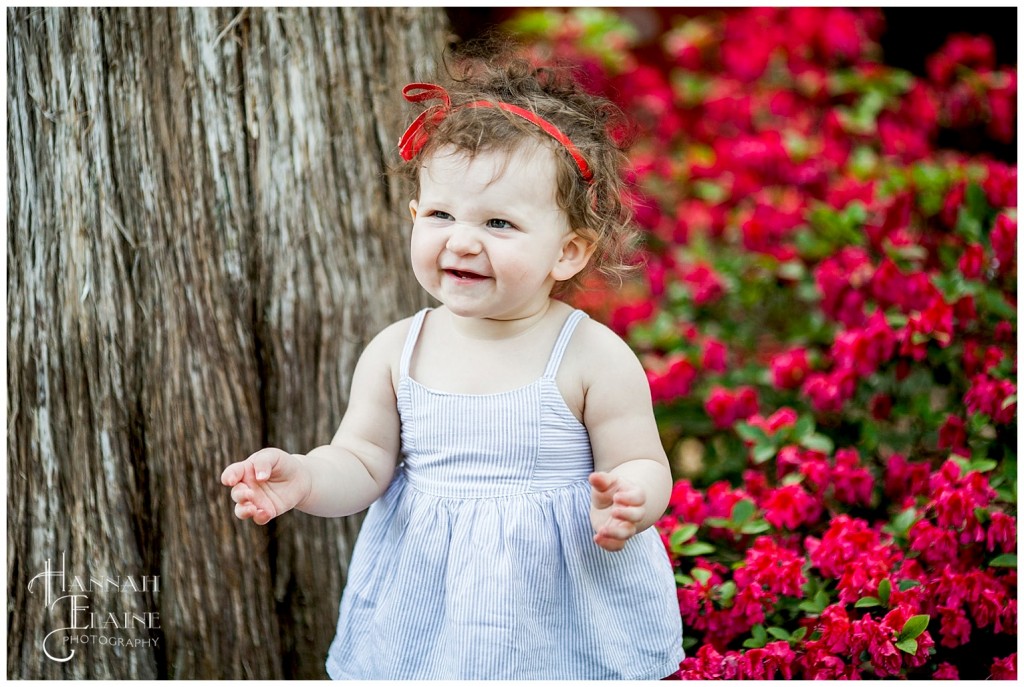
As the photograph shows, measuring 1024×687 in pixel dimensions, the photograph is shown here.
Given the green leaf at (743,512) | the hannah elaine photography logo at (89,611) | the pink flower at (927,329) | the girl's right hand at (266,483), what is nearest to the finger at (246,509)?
the girl's right hand at (266,483)

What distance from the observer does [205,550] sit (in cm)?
200

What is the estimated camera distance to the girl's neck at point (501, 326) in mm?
1595

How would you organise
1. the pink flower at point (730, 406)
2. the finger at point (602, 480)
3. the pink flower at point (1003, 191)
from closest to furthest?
the finger at point (602, 480) < the pink flower at point (730, 406) < the pink flower at point (1003, 191)

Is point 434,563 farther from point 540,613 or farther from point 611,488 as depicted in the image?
point 611,488

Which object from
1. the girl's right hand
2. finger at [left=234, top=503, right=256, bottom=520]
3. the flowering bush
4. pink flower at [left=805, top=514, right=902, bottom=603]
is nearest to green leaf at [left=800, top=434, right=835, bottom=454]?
the flowering bush

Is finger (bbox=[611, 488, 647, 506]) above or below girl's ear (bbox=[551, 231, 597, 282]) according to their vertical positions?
below

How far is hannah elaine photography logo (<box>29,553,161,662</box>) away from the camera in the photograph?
1.94 m

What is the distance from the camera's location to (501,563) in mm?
1539

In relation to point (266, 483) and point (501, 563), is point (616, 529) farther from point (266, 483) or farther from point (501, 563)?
point (266, 483)

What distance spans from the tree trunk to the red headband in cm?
43

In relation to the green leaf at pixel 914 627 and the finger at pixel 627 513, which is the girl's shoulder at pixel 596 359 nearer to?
the finger at pixel 627 513

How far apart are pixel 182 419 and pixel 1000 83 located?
314 cm

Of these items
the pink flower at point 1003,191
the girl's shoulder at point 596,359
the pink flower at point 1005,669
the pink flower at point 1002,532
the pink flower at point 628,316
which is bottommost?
the pink flower at point 1005,669

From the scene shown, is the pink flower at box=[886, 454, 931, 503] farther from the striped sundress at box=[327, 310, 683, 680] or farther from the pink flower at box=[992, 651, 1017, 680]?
the striped sundress at box=[327, 310, 683, 680]
